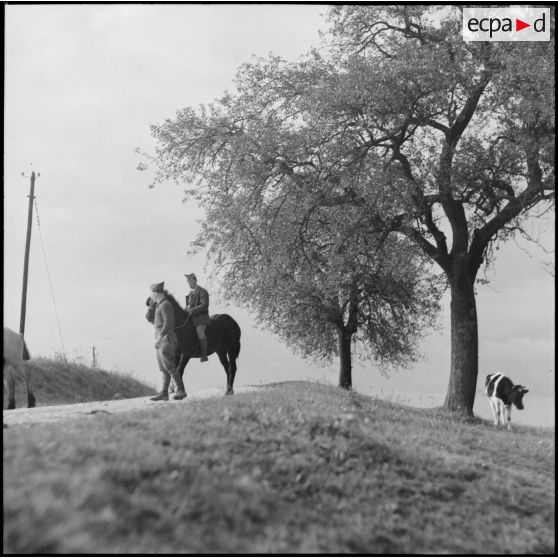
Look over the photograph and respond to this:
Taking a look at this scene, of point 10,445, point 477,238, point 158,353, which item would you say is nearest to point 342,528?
point 10,445

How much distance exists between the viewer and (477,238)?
23.5m

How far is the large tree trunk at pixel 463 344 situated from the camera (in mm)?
22812

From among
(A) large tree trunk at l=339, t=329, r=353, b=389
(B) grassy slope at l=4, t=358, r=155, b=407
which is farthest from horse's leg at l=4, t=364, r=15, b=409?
(A) large tree trunk at l=339, t=329, r=353, b=389

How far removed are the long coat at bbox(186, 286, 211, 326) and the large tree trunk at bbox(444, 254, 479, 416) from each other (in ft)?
30.1

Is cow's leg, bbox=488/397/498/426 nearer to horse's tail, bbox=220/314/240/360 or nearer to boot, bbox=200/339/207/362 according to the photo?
horse's tail, bbox=220/314/240/360

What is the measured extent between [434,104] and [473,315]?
6927mm

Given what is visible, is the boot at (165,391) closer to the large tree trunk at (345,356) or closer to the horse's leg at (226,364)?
the horse's leg at (226,364)

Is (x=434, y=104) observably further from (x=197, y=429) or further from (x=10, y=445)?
(x=10, y=445)

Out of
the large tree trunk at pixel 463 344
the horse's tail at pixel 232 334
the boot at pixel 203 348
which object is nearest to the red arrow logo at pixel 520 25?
the large tree trunk at pixel 463 344

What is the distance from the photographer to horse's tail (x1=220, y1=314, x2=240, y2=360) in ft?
61.5

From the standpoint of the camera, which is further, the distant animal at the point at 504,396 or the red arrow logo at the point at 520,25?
the distant animal at the point at 504,396

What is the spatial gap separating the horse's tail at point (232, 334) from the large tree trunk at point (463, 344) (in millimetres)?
7979

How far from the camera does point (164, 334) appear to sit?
17078mm

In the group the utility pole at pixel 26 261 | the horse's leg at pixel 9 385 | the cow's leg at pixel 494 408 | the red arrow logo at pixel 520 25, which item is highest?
the red arrow logo at pixel 520 25
